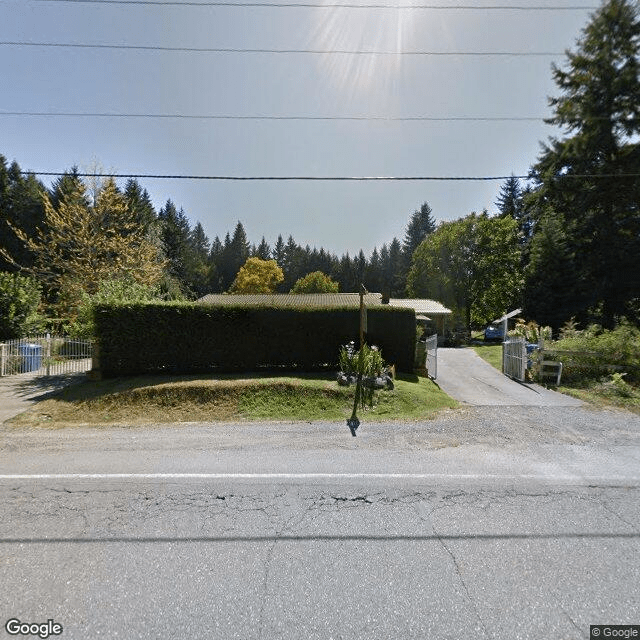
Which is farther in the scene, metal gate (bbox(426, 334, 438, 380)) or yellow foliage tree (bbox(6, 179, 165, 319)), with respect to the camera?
yellow foliage tree (bbox(6, 179, 165, 319))

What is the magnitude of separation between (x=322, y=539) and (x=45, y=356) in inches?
610

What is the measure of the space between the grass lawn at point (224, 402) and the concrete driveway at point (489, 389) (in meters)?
1.09

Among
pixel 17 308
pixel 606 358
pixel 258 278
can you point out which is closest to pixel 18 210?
pixel 258 278

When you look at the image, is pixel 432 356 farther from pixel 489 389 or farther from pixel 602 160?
pixel 602 160

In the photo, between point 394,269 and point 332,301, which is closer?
point 332,301

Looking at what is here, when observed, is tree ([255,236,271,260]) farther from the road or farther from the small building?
the road

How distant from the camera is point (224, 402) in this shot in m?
10.3

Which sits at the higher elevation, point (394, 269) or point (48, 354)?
point (394, 269)

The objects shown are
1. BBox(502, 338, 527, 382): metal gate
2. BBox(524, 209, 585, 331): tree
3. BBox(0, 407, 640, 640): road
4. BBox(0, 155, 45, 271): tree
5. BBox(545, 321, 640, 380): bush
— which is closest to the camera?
BBox(0, 407, 640, 640): road

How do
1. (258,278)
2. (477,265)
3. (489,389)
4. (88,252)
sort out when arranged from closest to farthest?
(489,389)
(88,252)
(477,265)
(258,278)

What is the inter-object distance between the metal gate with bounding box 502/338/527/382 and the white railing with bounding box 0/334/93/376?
15.4 m

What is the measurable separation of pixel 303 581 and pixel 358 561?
0.54 m

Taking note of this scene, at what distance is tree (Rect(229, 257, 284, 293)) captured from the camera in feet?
167

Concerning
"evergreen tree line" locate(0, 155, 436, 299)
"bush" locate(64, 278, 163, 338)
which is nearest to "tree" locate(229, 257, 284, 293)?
"evergreen tree line" locate(0, 155, 436, 299)
